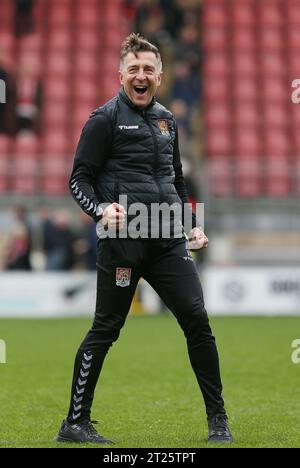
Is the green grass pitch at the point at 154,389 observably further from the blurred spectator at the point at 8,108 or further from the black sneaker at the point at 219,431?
the blurred spectator at the point at 8,108

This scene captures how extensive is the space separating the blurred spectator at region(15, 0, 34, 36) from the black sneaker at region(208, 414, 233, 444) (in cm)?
1844

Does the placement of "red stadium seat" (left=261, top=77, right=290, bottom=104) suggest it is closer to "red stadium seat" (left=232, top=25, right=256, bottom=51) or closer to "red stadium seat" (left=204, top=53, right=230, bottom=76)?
"red stadium seat" (left=204, top=53, right=230, bottom=76)

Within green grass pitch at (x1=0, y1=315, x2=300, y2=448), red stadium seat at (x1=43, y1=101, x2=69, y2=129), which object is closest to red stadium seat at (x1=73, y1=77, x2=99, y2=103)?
red stadium seat at (x1=43, y1=101, x2=69, y2=129)

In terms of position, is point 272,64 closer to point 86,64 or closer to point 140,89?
point 86,64

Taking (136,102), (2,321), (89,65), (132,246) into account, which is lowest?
(2,321)

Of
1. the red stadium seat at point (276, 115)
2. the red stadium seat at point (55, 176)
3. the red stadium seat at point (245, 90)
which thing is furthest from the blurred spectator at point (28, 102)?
the red stadium seat at point (276, 115)

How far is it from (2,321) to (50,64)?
8.84m

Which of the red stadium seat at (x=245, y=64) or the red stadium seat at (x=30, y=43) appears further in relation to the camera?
the red stadium seat at (x=30, y=43)

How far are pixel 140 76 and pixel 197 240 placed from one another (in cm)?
92

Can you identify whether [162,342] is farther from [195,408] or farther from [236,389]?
[195,408]

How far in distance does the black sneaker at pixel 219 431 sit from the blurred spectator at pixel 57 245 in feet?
37.7

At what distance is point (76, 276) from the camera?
16.3 metres

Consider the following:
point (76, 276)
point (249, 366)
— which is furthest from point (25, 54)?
point (249, 366)

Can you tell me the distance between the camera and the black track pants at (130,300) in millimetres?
5117
